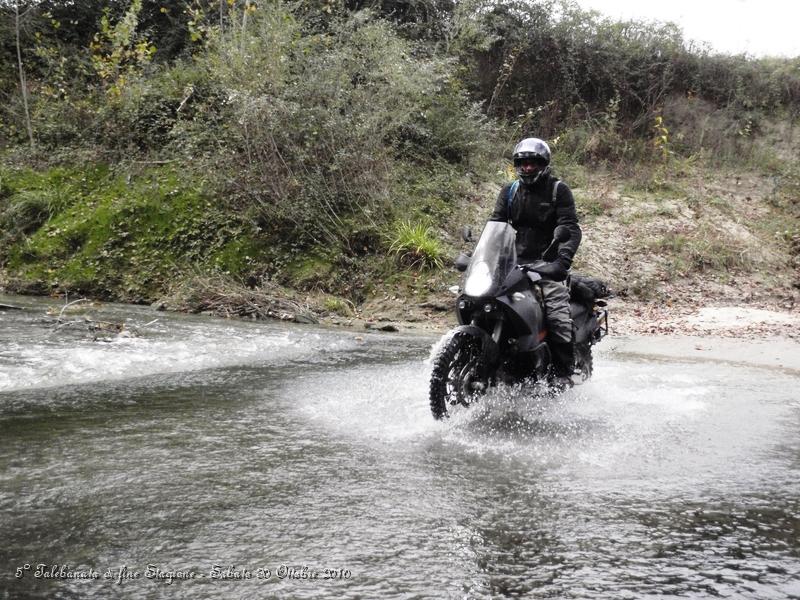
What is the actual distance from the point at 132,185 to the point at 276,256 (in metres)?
4.30

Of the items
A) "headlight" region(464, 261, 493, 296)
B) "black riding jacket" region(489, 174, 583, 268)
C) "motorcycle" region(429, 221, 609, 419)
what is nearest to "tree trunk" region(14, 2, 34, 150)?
"black riding jacket" region(489, 174, 583, 268)

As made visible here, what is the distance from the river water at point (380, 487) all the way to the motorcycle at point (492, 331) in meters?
0.27

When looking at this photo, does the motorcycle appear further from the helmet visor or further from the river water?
the helmet visor

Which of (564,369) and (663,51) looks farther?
(663,51)

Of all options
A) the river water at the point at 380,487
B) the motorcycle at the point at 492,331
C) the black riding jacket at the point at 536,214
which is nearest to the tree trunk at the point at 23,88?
the river water at the point at 380,487

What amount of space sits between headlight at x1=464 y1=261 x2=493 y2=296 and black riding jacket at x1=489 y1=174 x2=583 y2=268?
79 cm

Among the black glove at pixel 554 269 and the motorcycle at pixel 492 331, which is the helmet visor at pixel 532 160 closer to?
the motorcycle at pixel 492 331

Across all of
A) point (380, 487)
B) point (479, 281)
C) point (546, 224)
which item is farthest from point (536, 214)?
point (380, 487)

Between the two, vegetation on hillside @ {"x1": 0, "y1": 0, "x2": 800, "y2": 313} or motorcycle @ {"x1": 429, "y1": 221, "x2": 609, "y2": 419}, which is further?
vegetation on hillside @ {"x1": 0, "y1": 0, "x2": 800, "y2": 313}

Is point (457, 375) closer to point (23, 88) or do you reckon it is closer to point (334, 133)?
point (334, 133)

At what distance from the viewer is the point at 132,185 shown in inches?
633

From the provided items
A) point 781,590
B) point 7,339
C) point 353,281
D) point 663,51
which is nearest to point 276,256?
point 353,281

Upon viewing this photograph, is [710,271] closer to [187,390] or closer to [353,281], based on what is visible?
[353,281]

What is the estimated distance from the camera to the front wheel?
5.27 meters
